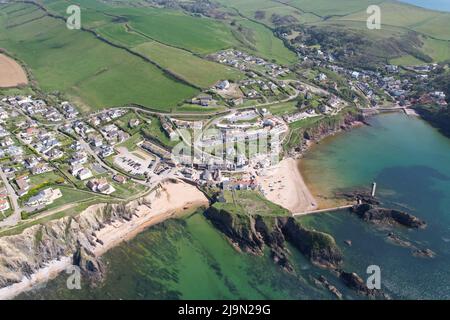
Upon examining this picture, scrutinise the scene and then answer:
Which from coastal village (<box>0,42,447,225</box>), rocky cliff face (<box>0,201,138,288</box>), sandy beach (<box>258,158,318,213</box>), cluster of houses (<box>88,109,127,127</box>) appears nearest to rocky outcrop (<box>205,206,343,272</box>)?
sandy beach (<box>258,158,318,213</box>)

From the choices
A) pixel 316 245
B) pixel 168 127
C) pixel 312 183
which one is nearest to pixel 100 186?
pixel 168 127

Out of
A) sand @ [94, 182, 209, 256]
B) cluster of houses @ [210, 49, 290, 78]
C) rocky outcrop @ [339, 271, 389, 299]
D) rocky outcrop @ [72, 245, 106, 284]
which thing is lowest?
rocky outcrop @ [72, 245, 106, 284]

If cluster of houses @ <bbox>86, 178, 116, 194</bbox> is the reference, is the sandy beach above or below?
above

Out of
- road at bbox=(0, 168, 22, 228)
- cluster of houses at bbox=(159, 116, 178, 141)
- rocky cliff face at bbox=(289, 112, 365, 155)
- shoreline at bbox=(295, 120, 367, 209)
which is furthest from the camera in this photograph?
rocky cliff face at bbox=(289, 112, 365, 155)

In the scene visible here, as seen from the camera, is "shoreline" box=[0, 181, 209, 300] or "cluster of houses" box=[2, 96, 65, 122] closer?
"shoreline" box=[0, 181, 209, 300]

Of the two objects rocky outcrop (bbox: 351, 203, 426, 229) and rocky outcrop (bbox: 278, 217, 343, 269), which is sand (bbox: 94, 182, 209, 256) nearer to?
rocky outcrop (bbox: 278, 217, 343, 269)

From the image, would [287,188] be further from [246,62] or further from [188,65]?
[246,62]
